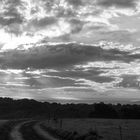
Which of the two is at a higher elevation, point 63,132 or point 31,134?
point 63,132

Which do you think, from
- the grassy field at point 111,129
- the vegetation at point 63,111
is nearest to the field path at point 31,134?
the grassy field at point 111,129

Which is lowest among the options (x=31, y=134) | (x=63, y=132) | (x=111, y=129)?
(x=111, y=129)

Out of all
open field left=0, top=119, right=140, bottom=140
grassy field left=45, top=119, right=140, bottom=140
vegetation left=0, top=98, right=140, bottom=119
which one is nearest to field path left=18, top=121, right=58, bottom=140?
open field left=0, top=119, right=140, bottom=140

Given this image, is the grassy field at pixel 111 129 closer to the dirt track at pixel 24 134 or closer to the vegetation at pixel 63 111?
the dirt track at pixel 24 134

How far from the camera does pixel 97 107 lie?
125 metres

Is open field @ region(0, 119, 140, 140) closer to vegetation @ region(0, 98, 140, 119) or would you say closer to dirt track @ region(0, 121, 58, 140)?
dirt track @ region(0, 121, 58, 140)

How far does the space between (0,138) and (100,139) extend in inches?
448

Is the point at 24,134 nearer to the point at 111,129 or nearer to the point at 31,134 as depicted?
the point at 31,134

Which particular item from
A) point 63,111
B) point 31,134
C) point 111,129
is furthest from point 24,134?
point 63,111

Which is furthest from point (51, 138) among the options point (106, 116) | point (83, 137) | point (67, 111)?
point (67, 111)

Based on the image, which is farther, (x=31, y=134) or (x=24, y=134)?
(x=31, y=134)

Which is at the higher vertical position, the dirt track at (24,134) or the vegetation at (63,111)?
the vegetation at (63,111)

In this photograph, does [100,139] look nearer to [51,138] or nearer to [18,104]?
[51,138]

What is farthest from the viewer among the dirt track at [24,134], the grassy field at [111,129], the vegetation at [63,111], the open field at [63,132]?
the vegetation at [63,111]
